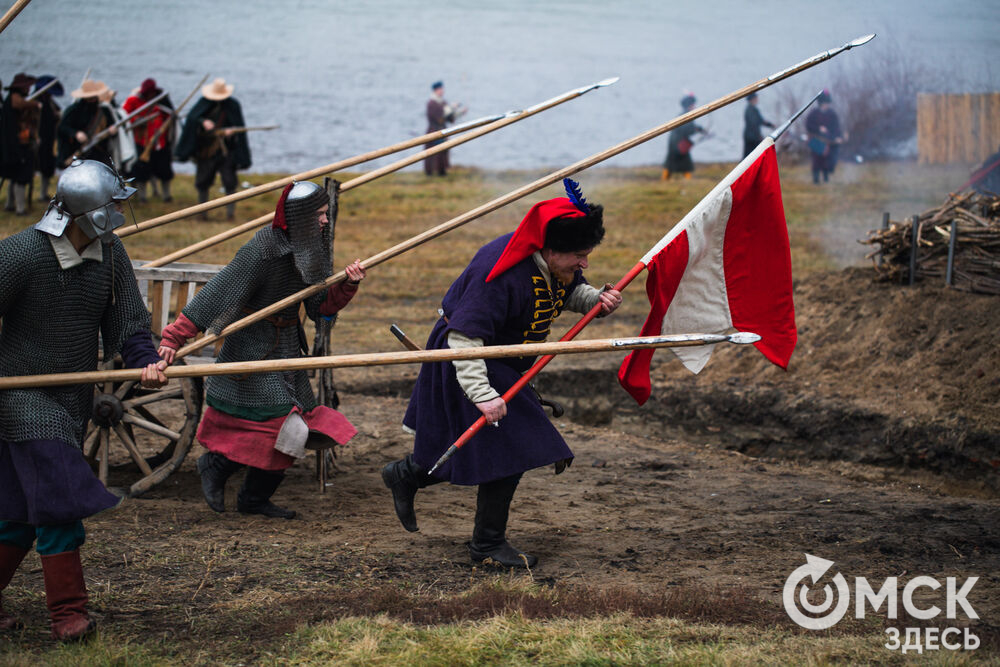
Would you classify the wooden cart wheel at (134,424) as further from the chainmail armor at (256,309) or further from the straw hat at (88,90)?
the straw hat at (88,90)

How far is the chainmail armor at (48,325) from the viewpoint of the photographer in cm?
357

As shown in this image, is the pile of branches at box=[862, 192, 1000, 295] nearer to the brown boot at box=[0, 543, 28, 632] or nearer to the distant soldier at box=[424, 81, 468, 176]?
the brown boot at box=[0, 543, 28, 632]

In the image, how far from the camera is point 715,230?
4.64m

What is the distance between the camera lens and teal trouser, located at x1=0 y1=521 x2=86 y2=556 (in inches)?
140

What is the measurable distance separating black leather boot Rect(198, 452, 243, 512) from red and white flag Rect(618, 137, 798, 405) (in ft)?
6.91

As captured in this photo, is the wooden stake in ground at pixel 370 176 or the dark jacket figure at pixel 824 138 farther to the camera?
the dark jacket figure at pixel 824 138

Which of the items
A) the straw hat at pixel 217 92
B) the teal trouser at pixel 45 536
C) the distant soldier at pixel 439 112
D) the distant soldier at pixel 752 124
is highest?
the straw hat at pixel 217 92

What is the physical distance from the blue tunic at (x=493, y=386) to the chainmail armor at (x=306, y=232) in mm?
782


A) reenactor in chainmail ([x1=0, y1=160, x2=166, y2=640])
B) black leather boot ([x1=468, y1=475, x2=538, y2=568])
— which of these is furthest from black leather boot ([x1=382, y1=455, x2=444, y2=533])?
reenactor in chainmail ([x1=0, y1=160, x2=166, y2=640])

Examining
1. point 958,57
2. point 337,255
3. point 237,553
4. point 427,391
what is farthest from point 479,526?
point 958,57

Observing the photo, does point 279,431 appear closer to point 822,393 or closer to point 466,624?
point 466,624

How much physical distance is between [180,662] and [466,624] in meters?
1.00

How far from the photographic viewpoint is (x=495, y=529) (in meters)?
4.51

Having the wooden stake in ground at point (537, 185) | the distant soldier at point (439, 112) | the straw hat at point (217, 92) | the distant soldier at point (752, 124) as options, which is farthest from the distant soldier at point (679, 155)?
the wooden stake in ground at point (537, 185)
